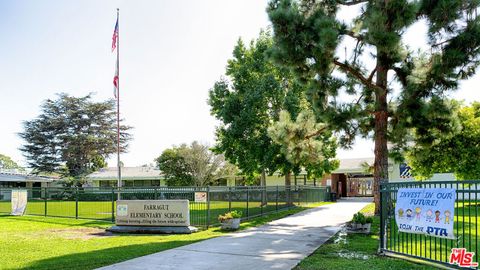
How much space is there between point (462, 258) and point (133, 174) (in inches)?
2040

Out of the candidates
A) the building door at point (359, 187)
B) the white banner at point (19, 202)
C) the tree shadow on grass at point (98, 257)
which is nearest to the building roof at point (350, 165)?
A: the building door at point (359, 187)

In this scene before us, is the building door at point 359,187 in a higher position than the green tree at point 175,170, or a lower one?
lower

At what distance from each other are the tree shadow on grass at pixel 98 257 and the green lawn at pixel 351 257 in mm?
3786

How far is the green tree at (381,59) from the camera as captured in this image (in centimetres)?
1348

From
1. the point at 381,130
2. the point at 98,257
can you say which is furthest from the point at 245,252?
the point at 381,130

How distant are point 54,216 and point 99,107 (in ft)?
135

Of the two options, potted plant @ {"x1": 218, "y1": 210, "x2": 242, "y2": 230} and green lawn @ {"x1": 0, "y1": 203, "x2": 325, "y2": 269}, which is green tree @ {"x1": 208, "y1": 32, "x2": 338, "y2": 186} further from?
potted plant @ {"x1": 218, "y1": 210, "x2": 242, "y2": 230}

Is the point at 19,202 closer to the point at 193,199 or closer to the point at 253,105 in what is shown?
the point at 193,199

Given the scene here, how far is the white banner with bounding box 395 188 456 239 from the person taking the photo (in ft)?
23.3

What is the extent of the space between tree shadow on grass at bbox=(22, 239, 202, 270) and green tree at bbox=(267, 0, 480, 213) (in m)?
7.37

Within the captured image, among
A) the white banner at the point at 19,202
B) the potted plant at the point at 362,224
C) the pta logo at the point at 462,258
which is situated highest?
the pta logo at the point at 462,258

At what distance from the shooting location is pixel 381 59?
A: 14852 millimetres

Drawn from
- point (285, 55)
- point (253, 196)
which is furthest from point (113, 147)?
point (285, 55)

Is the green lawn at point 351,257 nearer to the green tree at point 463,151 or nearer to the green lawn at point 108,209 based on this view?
the green lawn at point 108,209
